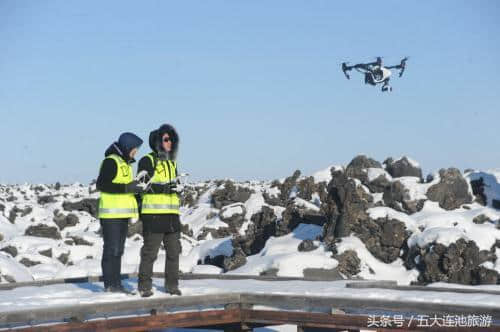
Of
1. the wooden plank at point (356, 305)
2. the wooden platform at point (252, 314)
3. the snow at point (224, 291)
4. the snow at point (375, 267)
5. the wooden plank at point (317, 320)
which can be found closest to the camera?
the wooden platform at point (252, 314)

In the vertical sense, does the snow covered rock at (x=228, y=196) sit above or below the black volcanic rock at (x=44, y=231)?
above

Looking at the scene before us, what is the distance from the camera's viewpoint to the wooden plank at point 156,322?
8781mm

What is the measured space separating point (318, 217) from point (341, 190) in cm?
246

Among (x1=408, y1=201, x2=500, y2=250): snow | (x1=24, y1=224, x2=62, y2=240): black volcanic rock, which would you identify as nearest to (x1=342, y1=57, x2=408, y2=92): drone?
(x1=408, y1=201, x2=500, y2=250): snow

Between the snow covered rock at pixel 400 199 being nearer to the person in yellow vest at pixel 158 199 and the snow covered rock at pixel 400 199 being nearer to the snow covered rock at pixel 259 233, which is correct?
the snow covered rock at pixel 259 233

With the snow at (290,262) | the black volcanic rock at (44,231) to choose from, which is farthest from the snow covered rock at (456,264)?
the black volcanic rock at (44,231)

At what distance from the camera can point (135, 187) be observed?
31.4ft

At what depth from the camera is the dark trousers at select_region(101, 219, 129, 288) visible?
9.88 meters

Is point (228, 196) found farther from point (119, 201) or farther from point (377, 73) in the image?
point (119, 201)

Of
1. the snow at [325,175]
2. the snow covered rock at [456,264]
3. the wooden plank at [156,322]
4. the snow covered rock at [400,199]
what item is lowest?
the snow covered rock at [456,264]

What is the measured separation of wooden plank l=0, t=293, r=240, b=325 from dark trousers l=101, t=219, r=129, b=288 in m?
0.86

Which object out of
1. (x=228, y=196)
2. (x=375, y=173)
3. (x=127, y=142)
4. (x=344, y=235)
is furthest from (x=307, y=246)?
(x=228, y=196)

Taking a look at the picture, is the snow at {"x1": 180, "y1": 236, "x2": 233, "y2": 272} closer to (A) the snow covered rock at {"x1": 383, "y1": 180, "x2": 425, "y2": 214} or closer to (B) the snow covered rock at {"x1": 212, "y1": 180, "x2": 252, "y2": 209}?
(A) the snow covered rock at {"x1": 383, "y1": 180, "x2": 425, "y2": 214}

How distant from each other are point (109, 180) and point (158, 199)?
2.17ft
